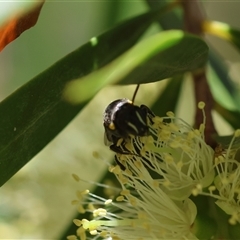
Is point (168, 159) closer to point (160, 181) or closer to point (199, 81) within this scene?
point (160, 181)

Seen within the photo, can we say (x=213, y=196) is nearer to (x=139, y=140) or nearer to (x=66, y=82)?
(x=139, y=140)

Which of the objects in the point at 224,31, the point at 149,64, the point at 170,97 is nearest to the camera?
the point at 149,64

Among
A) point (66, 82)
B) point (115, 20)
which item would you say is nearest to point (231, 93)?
point (115, 20)

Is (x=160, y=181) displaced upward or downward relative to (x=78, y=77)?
downward

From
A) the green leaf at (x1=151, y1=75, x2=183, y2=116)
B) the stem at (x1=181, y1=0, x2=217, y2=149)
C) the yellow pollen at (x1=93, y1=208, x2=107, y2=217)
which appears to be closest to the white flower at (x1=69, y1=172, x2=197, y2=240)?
the yellow pollen at (x1=93, y1=208, x2=107, y2=217)

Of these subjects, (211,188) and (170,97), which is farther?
(170,97)

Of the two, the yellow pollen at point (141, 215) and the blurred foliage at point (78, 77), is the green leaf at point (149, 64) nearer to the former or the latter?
the blurred foliage at point (78, 77)

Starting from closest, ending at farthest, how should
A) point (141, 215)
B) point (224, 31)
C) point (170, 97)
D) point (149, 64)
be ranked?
point (149, 64)
point (141, 215)
point (224, 31)
point (170, 97)

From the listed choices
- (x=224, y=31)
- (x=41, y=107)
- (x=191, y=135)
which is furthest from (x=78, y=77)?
(x=224, y=31)
